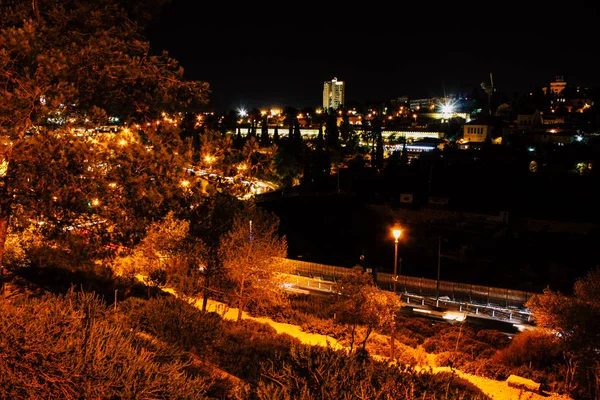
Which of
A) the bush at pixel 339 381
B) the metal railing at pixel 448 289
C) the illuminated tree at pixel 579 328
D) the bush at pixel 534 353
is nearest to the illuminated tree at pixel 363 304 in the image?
the bush at pixel 534 353

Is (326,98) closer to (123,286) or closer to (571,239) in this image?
(571,239)

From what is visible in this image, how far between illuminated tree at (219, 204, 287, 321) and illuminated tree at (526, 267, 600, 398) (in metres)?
7.54

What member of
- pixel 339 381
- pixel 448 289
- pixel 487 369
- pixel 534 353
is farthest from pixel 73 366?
pixel 448 289

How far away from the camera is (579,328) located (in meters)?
12.3

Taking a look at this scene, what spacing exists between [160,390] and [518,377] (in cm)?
957

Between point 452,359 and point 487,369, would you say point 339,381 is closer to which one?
point 487,369

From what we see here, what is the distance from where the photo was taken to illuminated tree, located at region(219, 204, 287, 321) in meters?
14.2

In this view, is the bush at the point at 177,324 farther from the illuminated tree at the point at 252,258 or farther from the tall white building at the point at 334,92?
the tall white building at the point at 334,92

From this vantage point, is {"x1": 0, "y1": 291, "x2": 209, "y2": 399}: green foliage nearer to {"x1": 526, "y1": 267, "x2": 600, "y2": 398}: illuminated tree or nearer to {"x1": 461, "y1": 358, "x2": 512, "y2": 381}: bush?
{"x1": 526, "y1": 267, "x2": 600, "y2": 398}: illuminated tree

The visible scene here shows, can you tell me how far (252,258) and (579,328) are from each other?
852cm

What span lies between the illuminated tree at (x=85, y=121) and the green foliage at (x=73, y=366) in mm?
1834

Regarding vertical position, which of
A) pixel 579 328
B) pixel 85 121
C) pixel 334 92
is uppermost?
pixel 334 92

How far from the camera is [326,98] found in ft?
637

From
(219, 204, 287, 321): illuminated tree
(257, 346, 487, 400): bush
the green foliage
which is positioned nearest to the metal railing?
(219, 204, 287, 321): illuminated tree
